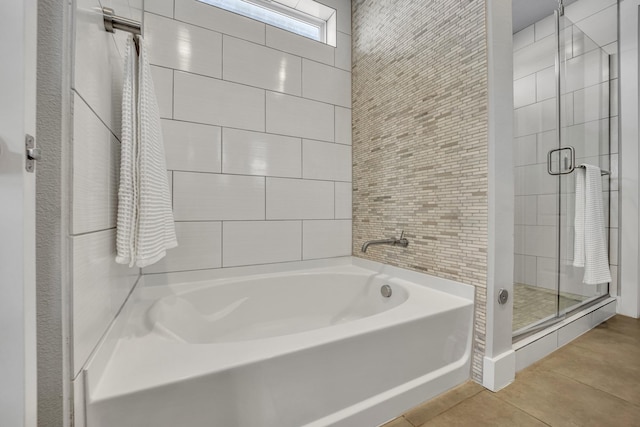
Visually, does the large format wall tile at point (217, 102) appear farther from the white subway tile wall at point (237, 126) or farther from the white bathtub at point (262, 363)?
the white bathtub at point (262, 363)

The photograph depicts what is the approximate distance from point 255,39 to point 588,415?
250cm

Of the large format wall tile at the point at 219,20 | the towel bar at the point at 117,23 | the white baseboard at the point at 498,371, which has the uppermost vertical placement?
the large format wall tile at the point at 219,20

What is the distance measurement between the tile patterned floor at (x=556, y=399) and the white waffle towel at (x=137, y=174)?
1.08 metres

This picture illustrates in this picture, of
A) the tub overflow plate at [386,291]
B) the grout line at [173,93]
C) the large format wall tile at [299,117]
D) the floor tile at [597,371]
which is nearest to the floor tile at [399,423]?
the tub overflow plate at [386,291]

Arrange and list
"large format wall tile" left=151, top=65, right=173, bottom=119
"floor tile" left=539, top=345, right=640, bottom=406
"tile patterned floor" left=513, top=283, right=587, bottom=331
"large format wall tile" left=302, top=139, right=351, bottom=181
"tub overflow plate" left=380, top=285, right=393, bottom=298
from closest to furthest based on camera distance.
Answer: "floor tile" left=539, top=345, right=640, bottom=406 < "tile patterned floor" left=513, top=283, right=587, bottom=331 < "large format wall tile" left=151, top=65, right=173, bottom=119 < "tub overflow plate" left=380, top=285, right=393, bottom=298 < "large format wall tile" left=302, top=139, right=351, bottom=181

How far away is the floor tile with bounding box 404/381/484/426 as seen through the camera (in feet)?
3.29

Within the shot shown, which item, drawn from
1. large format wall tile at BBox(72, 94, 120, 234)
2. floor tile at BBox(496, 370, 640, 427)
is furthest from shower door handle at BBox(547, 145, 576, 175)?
large format wall tile at BBox(72, 94, 120, 234)

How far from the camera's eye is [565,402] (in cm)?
106

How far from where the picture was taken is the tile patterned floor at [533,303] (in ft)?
4.36

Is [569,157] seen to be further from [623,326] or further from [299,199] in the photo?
[299,199]

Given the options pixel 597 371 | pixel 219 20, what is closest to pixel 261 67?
pixel 219 20

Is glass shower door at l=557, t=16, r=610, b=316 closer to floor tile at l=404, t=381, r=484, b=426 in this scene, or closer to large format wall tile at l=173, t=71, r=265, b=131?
floor tile at l=404, t=381, r=484, b=426

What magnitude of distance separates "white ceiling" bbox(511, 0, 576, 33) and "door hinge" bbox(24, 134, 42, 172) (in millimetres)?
2044

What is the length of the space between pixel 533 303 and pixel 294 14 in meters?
2.56
